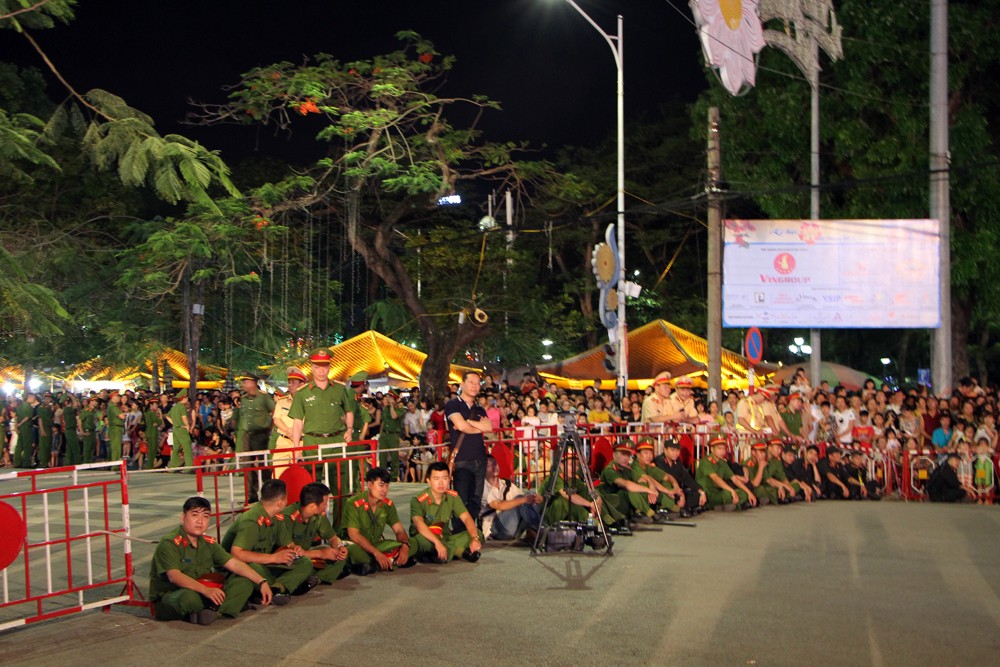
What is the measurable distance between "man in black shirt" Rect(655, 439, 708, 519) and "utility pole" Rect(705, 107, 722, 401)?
549cm

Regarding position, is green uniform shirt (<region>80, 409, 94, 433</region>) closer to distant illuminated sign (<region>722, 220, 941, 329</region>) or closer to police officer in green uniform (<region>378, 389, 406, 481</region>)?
police officer in green uniform (<region>378, 389, 406, 481</region>)

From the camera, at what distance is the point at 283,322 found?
23781 mm

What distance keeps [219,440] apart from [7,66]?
11.8 m

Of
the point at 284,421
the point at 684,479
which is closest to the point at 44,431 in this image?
the point at 284,421

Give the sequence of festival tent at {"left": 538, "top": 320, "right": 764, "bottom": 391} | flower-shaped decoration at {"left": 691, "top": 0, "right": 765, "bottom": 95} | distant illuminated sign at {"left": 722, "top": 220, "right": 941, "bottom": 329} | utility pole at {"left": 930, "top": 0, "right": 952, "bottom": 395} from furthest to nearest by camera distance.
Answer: festival tent at {"left": 538, "top": 320, "right": 764, "bottom": 391} < distant illuminated sign at {"left": 722, "top": 220, "right": 941, "bottom": 329} < flower-shaped decoration at {"left": 691, "top": 0, "right": 765, "bottom": 95} < utility pole at {"left": 930, "top": 0, "right": 952, "bottom": 395}

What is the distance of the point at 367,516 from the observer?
896 centimetres

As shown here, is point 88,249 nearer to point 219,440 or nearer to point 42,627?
point 219,440

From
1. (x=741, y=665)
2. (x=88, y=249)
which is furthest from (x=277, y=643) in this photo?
(x=88, y=249)

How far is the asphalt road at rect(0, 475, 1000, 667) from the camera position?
20.6 ft

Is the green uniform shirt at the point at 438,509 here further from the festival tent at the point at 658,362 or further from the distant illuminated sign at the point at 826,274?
the festival tent at the point at 658,362

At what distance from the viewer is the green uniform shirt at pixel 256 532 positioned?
25.2ft

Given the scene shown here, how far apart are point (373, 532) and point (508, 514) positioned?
6.44ft

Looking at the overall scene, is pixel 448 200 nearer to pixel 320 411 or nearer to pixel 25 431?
pixel 25 431

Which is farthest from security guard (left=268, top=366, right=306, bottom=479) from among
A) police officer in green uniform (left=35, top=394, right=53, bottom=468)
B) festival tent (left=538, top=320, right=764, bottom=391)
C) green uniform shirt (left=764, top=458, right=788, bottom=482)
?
festival tent (left=538, top=320, right=764, bottom=391)
